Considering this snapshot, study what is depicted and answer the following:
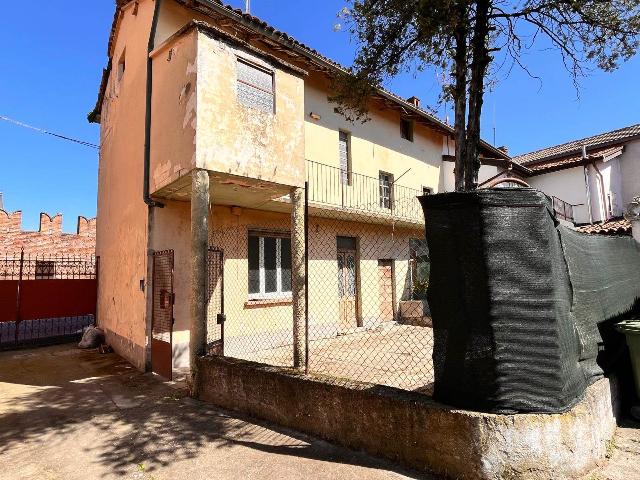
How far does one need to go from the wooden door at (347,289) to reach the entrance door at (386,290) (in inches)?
47.9

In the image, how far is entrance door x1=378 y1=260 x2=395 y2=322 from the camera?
13.2 m

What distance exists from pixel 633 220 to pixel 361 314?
7.34 metres

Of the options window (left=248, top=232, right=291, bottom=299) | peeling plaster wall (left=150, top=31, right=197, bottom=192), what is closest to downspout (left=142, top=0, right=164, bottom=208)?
peeling plaster wall (left=150, top=31, right=197, bottom=192)

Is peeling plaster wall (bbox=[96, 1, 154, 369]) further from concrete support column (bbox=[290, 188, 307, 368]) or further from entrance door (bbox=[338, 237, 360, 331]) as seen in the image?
entrance door (bbox=[338, 237, 360, 331])

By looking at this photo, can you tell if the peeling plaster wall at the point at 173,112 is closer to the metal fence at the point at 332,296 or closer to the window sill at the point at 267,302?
the metal fence at the point at 332,296

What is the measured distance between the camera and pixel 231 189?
7.57 meters

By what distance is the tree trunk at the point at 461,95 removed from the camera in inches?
204

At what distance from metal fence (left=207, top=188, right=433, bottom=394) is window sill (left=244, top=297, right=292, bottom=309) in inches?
1.0

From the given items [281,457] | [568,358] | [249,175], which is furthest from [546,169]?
[281,457]

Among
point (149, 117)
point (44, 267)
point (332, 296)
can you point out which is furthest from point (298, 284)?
point (44, 267)

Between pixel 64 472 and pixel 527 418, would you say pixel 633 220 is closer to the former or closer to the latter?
pixel 527 418

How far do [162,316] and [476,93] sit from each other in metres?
6.55

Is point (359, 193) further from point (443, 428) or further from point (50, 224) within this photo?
point (50, 224)

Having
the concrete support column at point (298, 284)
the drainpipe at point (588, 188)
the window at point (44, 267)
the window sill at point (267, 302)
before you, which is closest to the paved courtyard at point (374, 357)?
the concrete support column at point (298, 284)
